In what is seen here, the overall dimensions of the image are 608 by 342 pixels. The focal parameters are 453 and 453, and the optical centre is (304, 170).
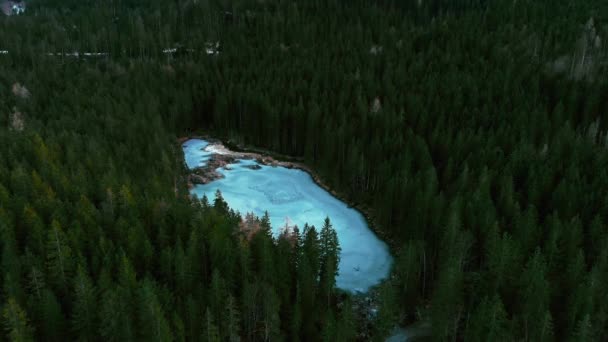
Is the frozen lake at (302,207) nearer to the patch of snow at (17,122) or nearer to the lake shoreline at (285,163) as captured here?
A: the lake shoreline at (285,163)

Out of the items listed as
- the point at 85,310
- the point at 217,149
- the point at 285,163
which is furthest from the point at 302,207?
the point at 85,310

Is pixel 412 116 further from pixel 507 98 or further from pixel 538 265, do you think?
pixel 538 265

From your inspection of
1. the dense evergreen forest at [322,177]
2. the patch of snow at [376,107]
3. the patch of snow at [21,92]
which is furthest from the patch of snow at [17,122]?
the patch of snow at [376,107]

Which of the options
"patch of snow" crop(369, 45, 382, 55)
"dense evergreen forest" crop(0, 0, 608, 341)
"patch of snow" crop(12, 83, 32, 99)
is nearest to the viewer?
"dense evergreen forest" crop(0, 0, 608, 341)

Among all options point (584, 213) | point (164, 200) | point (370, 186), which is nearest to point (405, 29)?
point (370, 186)

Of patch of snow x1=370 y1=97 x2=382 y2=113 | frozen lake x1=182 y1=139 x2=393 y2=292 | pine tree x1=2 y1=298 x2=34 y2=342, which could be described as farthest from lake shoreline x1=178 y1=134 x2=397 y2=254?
pine tree x1=2 y1=298 x2=34 y2=342

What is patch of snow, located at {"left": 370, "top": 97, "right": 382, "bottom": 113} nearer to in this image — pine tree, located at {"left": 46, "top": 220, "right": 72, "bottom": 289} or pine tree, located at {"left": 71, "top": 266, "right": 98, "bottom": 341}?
pine tree, located at {"left": 46, "top": 220, "right": 72, "bottom": 289}
